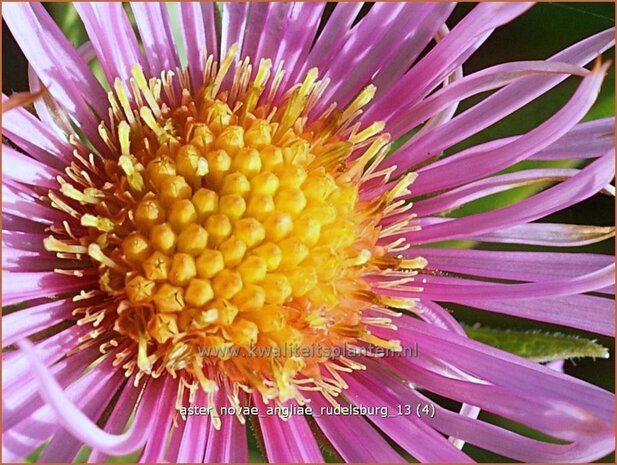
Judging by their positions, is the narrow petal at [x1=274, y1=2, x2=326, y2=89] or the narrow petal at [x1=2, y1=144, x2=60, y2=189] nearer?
the narrow petal at [x1=2, y1=144, x2=60, y2=189]

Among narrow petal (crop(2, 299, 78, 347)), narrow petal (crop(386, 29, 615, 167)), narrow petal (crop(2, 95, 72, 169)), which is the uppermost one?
narrow petal (crop(2, 95, 72, 169))

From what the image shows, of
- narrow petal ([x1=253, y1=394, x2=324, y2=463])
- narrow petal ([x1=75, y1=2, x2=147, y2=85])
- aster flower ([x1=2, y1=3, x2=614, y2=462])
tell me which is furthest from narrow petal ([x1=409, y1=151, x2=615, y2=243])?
narrow petal ([x1=75, y1=2, x2=147, y2=85])

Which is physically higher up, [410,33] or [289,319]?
[410,33]

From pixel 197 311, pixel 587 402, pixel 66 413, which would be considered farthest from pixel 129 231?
pixel 587 402

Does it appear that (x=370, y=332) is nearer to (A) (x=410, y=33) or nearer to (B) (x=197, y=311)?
(B) (x=197, y=311)

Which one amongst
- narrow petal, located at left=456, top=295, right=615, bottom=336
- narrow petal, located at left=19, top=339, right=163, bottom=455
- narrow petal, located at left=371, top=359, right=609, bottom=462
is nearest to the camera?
narrow petal, located at left=19, top=339, right=163, bottom=455

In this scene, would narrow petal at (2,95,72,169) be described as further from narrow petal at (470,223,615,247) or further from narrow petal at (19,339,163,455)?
narrow petal at (470,223,615,247)

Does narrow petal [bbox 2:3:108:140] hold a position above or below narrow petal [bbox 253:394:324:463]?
above
